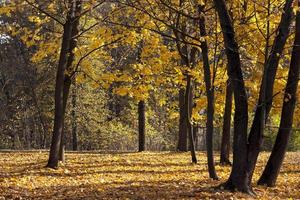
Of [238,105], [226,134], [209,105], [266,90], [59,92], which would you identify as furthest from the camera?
[226,134]

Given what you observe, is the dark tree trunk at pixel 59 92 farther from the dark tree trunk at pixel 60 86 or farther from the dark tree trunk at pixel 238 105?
the dark tree trunk at pixel 238 105

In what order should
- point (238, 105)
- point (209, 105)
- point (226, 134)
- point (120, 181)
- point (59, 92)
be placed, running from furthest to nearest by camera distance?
point (226, 134) → point (59, 92) → point (120, 181) → point (209, 105) → point (238, 105)

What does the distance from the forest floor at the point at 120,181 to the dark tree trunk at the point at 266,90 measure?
36.1 inches

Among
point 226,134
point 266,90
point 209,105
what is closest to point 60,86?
point 209,105

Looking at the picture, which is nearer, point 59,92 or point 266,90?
point 266,90

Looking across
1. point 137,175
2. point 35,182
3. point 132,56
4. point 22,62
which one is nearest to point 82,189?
point 35,182

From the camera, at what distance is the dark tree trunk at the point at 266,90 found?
31.0 feet

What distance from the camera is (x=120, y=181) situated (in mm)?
11484

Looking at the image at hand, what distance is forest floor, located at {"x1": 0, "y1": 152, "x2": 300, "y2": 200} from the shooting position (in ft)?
30.4

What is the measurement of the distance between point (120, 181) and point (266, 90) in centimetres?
415

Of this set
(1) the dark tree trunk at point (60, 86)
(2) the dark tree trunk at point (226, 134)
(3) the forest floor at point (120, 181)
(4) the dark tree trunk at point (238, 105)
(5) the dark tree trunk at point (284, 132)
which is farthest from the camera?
(2) the dark tree trunk at point (226, 134)

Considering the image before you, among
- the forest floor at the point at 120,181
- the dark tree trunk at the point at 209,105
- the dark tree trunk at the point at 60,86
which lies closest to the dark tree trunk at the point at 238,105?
the forest floor at the point at 120,181

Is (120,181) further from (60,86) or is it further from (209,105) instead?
(60,86)

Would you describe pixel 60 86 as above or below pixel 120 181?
above
